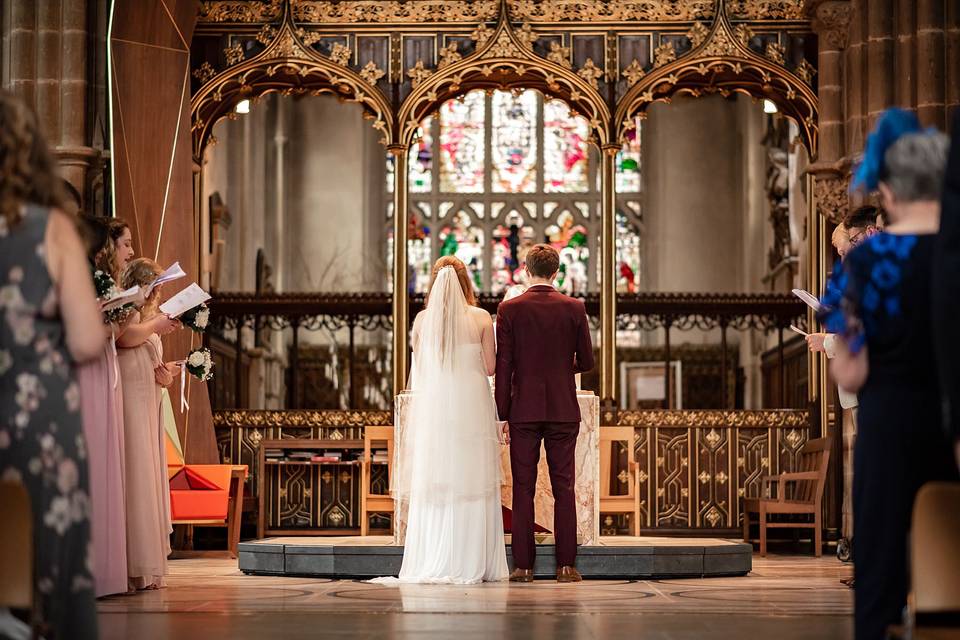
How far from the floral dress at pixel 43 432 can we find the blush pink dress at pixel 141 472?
3.40 metres

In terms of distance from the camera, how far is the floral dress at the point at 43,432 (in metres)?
3.67

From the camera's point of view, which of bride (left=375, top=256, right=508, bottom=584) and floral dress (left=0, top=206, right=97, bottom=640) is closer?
floral dress (left=0, top=206, right=97, bottom=640)

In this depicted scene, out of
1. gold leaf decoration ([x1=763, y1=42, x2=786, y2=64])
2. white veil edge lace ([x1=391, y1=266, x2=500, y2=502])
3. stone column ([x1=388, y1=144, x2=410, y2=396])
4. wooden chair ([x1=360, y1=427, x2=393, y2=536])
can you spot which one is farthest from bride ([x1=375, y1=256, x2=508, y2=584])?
gold leaf decoration ([x1=763, y1=42, x2=786, y2=64])

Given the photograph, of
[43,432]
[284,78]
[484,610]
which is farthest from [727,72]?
[43,432]

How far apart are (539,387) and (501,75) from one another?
5.28m

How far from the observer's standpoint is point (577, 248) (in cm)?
2169

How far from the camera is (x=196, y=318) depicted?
24.3 feet

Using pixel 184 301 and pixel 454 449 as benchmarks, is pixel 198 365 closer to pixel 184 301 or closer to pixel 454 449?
pixel 184 301

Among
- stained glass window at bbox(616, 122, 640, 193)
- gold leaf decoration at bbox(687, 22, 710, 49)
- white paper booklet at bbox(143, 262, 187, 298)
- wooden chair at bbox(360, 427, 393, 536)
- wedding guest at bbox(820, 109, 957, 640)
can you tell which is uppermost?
stained glass window at bbox(616, 122, 640, 193)

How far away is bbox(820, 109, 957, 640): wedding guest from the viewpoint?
360 centimetres

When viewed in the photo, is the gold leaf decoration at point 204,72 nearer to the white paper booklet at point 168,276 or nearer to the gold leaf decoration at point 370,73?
the gold leaf decoration at point 370,73

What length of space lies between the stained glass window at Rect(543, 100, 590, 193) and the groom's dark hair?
14206mm

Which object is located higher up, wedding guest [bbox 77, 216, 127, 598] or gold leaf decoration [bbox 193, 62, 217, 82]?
gold leaf decoration [bbox 193, 62, 217, 82]

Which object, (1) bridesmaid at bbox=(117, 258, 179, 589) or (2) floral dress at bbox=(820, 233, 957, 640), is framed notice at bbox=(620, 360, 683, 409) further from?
(2) floral dress at bbox=(820, 233, 957, 640)
